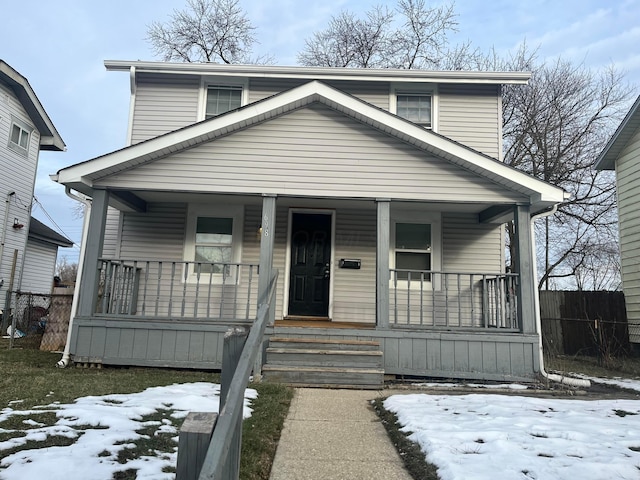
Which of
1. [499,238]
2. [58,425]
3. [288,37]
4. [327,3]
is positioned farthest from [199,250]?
[288,37]

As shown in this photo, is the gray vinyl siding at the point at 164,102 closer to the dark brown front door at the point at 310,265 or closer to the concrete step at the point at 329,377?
the dark brown front door at the point at 310,265

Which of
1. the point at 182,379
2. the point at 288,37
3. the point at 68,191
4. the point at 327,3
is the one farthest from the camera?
the point at 288,37

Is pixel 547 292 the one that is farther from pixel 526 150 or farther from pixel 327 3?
pixel 327 3

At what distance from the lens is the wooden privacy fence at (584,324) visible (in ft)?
30.6

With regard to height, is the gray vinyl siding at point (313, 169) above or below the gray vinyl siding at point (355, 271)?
above

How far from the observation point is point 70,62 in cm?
2395

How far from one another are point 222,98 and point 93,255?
4337 mm

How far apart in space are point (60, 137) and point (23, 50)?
12.6 meters

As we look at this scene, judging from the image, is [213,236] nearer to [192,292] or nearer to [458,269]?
[192,292]

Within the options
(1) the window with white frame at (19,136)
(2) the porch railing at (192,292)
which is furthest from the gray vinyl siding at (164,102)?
(1) the window with white frame at (19,136)

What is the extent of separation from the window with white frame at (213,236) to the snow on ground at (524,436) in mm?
4535

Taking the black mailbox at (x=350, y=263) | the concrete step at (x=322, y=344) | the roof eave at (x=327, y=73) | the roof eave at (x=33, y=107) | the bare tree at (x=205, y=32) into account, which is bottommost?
the concrete step at (x=322, y=344)

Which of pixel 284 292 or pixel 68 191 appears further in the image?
pixel 284 292

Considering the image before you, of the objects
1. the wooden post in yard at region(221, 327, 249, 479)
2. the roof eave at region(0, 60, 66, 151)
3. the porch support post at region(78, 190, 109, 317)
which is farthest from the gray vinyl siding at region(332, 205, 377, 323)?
the roof eave at region(0, 60, 66, 151)
